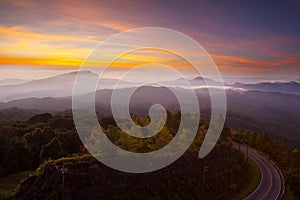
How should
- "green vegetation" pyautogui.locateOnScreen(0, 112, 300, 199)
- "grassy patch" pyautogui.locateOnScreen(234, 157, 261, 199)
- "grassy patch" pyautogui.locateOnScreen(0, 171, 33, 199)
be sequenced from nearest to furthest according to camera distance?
"green vegetation" pyautogui.locateOnScreen(0, 112, 300, 199)
"grassy patch" pyautogui.locateOnScreen(0, 171, 33, 199)
"grassy patch" pyautogui.locateOnScreen(234, 157, 261, 199)

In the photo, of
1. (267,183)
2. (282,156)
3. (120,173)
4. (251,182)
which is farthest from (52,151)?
(282,156)

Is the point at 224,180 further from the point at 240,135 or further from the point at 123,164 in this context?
the point at 240,135

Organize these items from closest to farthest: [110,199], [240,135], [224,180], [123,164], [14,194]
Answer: [14,194], [110,199], [123,164], [224,180], [240,135]

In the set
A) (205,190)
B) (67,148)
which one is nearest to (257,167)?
(205,190)

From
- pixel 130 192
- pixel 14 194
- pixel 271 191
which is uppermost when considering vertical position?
pixel 14 194

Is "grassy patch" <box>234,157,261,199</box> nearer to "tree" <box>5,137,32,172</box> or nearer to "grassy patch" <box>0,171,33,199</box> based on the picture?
"grassy patch" <box>0,171,33,199</box>

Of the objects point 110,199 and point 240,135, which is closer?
point 110,199

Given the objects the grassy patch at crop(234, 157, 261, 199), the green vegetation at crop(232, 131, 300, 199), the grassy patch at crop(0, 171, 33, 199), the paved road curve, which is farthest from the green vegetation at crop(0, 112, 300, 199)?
the grassy patch at crop(0, 171, 33, 199)

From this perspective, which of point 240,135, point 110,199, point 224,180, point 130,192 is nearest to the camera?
point 110,199
